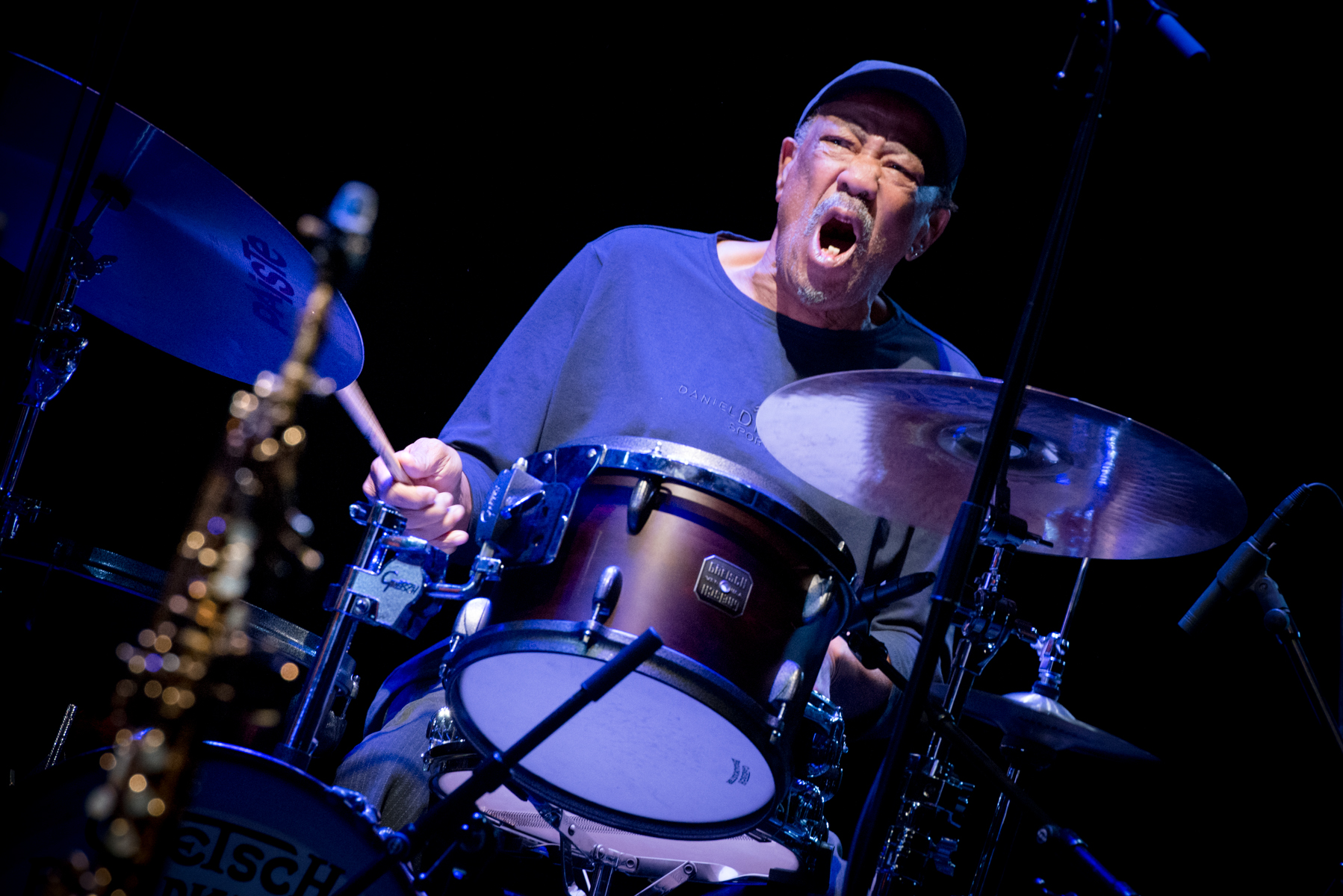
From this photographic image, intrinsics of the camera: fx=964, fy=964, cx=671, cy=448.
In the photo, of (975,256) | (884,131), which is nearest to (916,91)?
Result: (884,131)

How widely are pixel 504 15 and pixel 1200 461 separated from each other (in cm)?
213

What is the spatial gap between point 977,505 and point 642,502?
429mm

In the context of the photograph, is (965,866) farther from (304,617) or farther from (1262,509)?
(304,617)

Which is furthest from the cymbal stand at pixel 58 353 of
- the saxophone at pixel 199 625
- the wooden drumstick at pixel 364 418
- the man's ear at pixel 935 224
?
the man's ear at pixel 935 224

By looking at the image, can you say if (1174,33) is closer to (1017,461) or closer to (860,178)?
(1017,461)

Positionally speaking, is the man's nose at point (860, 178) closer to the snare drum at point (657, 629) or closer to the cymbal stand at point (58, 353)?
the snare drum at point (657, 629)

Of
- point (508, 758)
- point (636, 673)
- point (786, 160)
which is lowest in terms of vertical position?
point (508, 758)

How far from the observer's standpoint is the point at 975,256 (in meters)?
2.97

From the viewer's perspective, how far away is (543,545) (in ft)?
4.38

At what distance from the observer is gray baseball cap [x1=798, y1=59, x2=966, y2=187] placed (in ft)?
7.27

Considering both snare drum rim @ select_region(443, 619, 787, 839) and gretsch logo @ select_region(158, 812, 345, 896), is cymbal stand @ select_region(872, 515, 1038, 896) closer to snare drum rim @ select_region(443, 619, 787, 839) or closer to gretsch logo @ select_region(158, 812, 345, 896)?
snare drum rim @ select_region(443, 619, 787, 839)

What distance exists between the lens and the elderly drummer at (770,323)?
206 cm

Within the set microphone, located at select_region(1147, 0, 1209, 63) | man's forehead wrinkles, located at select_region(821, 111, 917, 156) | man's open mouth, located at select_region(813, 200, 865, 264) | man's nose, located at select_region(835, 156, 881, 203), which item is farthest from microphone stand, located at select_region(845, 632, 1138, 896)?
man's forehead wrinkles, located at select_region(821, 111, 917, 156)

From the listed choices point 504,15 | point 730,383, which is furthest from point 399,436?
point 504,15
